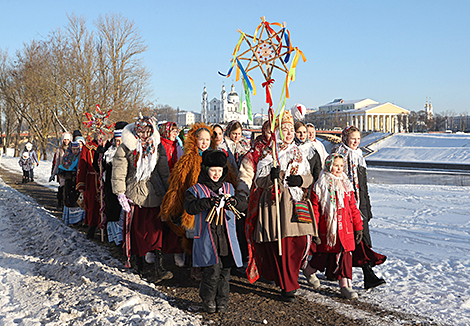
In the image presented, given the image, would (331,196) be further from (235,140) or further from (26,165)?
(26,165)

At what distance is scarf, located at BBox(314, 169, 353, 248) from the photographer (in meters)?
4.34

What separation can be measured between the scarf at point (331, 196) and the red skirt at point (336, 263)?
16 cm

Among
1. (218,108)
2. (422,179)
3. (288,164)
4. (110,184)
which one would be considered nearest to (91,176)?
(110,184)

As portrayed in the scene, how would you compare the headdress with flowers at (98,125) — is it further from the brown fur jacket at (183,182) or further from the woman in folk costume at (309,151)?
the woman in folk costume at (309,151)

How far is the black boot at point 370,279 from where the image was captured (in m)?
4.53

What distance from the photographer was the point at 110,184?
5.78 metres

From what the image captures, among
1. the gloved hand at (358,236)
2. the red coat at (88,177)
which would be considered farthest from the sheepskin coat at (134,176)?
the red coat at (88,177)

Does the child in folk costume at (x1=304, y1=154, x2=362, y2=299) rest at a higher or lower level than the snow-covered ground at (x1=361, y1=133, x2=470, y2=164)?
higher

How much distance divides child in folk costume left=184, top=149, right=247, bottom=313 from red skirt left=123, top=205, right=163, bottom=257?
3.55 ft

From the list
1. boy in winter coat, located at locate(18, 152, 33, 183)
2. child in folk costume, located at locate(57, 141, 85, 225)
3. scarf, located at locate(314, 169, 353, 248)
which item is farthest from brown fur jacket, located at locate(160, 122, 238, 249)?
boy in winter coat, located at locate(18, 152, 33, 183)

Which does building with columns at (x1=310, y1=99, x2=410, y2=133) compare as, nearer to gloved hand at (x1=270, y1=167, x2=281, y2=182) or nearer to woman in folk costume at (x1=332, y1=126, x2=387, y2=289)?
woman in folk costume at (x1=332, y1=126, x2=387, y2=289)

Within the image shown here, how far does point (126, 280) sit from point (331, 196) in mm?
2524

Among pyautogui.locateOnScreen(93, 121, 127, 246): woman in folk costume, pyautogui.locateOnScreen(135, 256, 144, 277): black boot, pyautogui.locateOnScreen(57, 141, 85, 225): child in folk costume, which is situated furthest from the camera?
pyautogui.locateOnScreen(57, 141, 85, 225): child in folk costume

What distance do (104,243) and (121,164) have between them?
2292 millimetres
